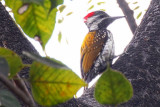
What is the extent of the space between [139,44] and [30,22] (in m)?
1.50

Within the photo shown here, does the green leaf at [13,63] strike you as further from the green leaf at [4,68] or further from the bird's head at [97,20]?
the bird's head at [97,20]

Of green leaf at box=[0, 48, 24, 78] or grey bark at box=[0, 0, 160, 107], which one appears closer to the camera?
green leaf at box=[0, 48, 24, 78]

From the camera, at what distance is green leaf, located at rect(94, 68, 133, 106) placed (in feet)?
1.34

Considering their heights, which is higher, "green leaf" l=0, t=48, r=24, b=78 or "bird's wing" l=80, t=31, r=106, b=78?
"green leaf" l=0, t=48, r=24, b=78

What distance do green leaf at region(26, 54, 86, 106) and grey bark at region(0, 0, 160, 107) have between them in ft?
2.28

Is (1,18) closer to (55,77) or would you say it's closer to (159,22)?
(55,77)

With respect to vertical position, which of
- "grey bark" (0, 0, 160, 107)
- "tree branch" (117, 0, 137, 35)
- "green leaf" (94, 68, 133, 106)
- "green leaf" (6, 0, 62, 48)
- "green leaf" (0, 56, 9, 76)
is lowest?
"tree branch" (117, 0, 137, 35)

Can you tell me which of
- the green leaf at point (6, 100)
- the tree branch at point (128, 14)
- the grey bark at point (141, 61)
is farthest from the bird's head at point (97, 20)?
the green leaf at point (6, 100)

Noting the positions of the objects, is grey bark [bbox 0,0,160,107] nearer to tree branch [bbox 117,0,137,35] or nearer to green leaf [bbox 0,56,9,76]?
tree branch [bbox 117,0,137,35]

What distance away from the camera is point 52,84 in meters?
0.47

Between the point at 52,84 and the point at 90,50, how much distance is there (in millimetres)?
2746

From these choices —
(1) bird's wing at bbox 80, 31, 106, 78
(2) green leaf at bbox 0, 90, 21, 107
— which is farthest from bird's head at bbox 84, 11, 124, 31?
(2) green leaf at bbox 0, 90, 21, 107

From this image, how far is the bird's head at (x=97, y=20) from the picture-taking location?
3.84 metres

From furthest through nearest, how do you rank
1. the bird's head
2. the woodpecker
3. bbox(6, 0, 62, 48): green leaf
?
the bird's head, the woodpecker, bbox(6, 0, 62, 48): green leaf
